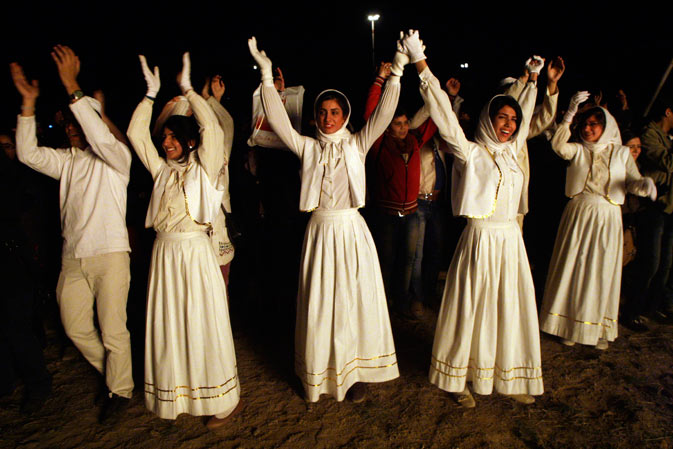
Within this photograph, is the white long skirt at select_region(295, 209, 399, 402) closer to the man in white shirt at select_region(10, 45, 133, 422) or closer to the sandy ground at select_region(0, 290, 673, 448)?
the sandy ground at select_region(0, 290, 673, 448)

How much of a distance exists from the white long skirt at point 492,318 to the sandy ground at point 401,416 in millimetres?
257

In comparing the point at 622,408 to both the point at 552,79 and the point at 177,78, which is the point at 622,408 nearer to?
the point at 552,79

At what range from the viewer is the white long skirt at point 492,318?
2824 millimetres

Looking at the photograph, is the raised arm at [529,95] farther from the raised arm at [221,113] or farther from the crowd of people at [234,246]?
the raised arm at [221,113]

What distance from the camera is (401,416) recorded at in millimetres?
2912

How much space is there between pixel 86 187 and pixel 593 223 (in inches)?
161

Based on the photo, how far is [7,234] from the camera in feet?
9.68

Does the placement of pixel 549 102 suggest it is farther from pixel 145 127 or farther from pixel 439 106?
pixel 145 127

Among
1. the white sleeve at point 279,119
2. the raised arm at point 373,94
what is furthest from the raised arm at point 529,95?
the white sleeve at point 279,119

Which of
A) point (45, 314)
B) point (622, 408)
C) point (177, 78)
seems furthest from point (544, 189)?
point (45, 314)

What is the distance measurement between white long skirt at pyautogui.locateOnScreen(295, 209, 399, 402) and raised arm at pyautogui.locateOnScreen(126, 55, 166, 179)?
1.17m

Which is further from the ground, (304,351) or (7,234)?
(7,234)

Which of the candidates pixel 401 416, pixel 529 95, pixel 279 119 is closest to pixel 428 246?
pixel 529 95

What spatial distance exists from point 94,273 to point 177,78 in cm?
148
